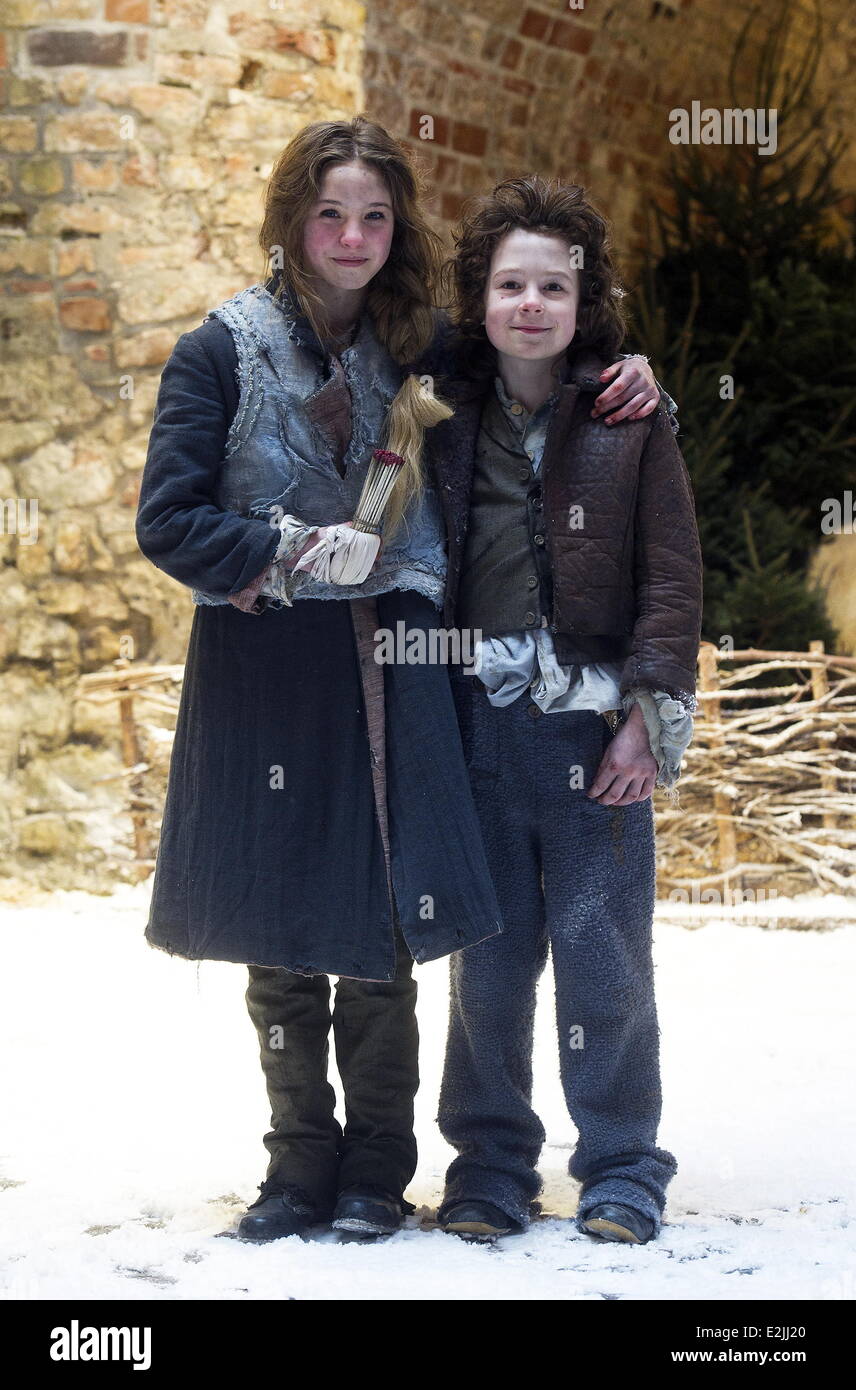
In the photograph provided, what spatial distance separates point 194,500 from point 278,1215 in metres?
1.00

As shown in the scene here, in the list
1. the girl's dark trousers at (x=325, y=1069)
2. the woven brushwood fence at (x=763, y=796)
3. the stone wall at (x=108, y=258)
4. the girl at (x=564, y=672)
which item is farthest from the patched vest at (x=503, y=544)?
the stone wall at (x=108, y=258)

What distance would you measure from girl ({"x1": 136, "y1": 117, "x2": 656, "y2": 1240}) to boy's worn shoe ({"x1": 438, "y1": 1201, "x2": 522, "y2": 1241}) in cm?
9

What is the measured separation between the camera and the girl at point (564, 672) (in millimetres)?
2168

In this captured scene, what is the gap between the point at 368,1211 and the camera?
2184 millimetres

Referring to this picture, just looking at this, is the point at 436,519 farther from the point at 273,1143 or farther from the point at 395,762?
the point at 273,1143

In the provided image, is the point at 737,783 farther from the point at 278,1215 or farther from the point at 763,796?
the point at 278,1215

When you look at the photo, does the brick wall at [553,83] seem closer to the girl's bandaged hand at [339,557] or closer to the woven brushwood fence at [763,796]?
the woven brushwood fence at [763,796]

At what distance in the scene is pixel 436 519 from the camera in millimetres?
2225

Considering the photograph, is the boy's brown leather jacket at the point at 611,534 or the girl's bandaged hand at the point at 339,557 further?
the boy's brown leather jacket at the point at 611,534

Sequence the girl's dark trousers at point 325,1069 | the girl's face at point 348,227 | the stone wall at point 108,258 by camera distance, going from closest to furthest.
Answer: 1. the girl's face at point 348,227
2. the girl's dark trousers at point 325,1069
3. the stone wall at point 108,258

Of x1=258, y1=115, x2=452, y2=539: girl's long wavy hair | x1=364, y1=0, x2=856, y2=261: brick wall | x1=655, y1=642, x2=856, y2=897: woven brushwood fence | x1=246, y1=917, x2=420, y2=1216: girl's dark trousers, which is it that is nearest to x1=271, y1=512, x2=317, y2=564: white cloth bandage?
x1=258, y1=115, x2=452, y2=539: girl's long wavy hair

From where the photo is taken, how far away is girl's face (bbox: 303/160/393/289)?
2.12m

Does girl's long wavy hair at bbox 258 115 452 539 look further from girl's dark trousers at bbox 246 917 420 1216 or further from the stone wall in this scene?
the stone wall

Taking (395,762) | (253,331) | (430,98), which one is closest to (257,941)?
(395,762)
